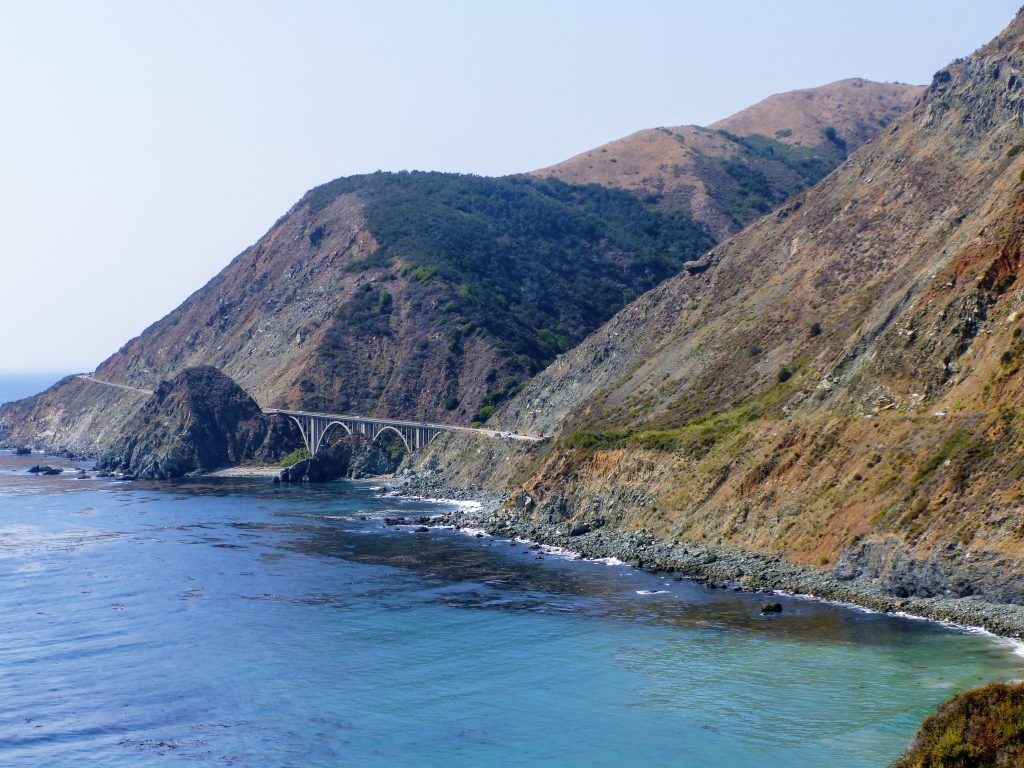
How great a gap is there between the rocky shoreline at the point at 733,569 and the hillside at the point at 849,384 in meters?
1.04

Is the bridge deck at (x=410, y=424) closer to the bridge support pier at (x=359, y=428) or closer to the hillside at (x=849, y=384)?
the bridge support pier at (x=359, y=428)

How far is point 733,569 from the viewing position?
72.9 meters

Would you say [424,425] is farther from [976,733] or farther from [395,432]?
[976,733]

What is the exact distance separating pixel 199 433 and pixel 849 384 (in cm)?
→ 9680

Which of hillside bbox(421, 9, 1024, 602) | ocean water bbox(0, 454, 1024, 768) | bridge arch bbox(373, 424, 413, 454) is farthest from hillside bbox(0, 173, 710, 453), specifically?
ocean water bbox(0, 454, 1024, 768)

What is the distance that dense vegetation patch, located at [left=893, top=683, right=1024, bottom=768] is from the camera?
31.7 m

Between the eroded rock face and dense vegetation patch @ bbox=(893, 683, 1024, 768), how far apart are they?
126440 mm

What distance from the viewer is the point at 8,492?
132250mm

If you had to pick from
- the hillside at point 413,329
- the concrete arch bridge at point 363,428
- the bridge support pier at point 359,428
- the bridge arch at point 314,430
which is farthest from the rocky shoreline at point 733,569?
the hillside at point 413,329

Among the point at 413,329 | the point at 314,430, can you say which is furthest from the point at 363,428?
the point at 413,329

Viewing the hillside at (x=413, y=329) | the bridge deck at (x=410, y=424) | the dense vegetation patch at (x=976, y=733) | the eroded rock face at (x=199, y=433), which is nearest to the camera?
the dense vegetation patch at (x=976, y=733)

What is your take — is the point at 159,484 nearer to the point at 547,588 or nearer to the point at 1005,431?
the point at 547,588

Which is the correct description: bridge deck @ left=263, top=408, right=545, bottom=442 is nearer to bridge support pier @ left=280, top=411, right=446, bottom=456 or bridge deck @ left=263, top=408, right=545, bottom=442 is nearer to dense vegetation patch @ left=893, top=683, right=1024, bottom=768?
bridge support pier @ left=280, top=411, right=446, bottom=456

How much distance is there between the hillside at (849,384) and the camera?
6600 cm
